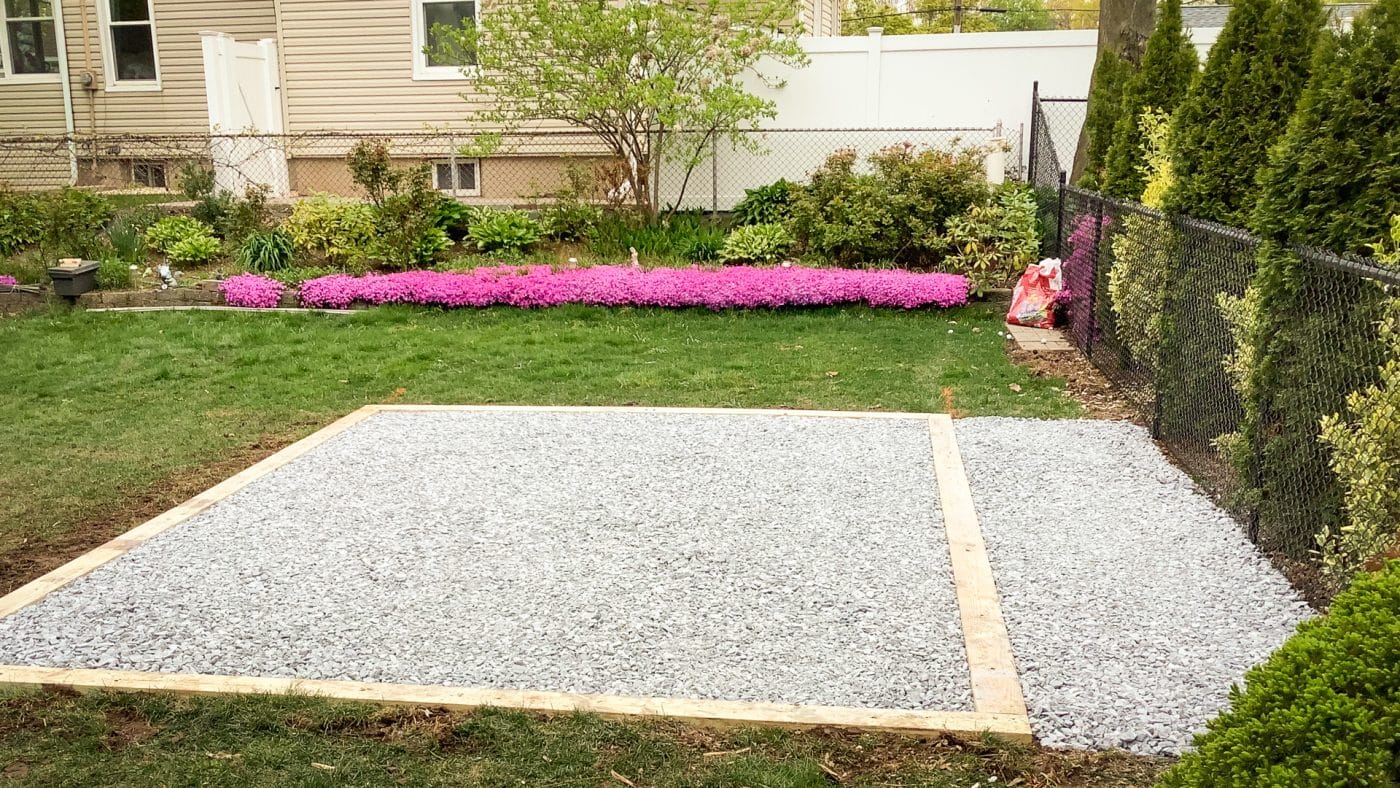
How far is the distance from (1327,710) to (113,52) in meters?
18.0

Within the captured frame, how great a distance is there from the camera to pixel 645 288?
10250 mm

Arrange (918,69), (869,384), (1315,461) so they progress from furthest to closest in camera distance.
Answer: (918,69)
(869,384)
(1315,461)

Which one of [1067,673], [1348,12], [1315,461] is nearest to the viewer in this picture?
[1067,673]

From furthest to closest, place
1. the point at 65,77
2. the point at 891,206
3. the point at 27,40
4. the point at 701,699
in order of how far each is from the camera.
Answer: the point at 27,40, the point at 65,77, the point at 891,206, the point at 701,699

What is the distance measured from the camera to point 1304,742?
68.6 inches

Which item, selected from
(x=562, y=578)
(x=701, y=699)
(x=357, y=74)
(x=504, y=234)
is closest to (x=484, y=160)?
(x=357, y=74)

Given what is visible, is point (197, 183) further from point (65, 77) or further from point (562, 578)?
point (562, 578)

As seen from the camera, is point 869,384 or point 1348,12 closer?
point 869,384

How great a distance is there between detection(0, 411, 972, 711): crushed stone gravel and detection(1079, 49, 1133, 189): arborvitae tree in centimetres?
406

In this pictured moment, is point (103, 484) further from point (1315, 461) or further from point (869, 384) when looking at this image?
point (1315, 461)

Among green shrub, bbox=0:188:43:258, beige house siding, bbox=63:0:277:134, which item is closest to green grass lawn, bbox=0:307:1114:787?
green shrub, bbox=0:188:43:258

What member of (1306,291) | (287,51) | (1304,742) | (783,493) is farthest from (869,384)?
(287,51)

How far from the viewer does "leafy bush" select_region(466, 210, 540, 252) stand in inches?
465

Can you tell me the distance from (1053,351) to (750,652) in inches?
219
